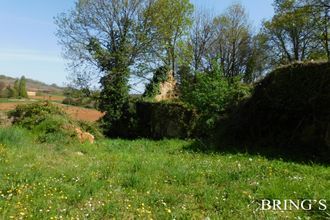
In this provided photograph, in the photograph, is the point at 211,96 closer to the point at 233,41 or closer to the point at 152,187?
the point at 152,187

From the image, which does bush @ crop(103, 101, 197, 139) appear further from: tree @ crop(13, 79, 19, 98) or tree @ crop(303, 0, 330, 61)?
tree @ crop(13, 79, 19, 98)

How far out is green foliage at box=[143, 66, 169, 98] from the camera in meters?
25.8

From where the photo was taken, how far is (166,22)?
28.8m

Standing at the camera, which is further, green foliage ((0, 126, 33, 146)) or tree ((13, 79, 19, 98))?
tree ((13, 79, 19, 98))

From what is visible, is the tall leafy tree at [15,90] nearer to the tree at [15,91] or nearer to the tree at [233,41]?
the tree at [15,91]

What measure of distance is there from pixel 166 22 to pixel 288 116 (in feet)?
57.7

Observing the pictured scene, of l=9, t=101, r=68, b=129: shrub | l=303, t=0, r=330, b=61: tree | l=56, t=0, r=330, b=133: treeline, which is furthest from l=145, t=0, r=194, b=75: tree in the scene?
l=9, t=101, r=68, b=129: shrub

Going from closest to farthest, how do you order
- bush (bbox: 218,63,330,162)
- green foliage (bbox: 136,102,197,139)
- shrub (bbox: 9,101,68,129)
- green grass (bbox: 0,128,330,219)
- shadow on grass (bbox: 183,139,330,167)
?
1. green grass (bbox: 0,128,330,219)
2. shadow on grass (bbox: 183,139,330,167)
3. bush (bbox: 218,63,330,162)
4. shrub (bbox: 9,101,68,129)
5. green foliage (bbox: 136,102,197,139)

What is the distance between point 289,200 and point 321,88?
661 centimetres

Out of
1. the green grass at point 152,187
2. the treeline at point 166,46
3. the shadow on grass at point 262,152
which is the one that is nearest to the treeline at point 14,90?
the treeline at point 166,46

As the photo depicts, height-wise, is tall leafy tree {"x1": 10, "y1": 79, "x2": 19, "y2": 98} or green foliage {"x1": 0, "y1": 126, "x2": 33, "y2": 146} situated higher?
tall leafy tree {"x1": 10, "y1": 79, "x2": 19, "y2": 98}

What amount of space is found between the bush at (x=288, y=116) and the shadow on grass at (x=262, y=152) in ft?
0.10

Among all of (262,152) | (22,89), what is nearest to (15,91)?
(22,89)

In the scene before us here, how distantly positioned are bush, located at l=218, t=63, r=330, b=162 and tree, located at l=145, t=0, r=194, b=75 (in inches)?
576
